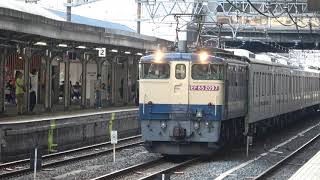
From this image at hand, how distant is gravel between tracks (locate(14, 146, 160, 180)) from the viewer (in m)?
13.4

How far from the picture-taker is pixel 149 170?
1470cm

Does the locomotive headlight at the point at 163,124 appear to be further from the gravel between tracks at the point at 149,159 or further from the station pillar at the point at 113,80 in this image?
the station pillar at the point at 113,80

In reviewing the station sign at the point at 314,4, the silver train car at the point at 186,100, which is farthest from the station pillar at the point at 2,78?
the station sign at the point at 314,4

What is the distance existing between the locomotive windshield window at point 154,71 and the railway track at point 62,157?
9.57 ft

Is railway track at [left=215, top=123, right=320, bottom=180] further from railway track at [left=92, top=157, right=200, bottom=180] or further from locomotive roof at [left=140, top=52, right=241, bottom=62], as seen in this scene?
locomotive roof at [left=140, top=52, right=241, bottom=62]

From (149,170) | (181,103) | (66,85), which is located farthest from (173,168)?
(66,85)

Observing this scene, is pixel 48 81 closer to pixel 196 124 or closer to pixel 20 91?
pixel 20 91

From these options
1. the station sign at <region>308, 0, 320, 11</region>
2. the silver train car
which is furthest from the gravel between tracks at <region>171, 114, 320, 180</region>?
the station sign at <region>308, 0, 320, 11</region>

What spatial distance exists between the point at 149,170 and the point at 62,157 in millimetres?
3351

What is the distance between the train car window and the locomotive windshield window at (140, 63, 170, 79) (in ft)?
0.81

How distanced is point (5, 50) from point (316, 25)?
38.5 m

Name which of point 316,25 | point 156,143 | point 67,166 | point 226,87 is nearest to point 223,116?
point 226,87

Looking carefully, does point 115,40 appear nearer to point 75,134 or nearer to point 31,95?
point 31,95

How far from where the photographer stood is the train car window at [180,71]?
52.5ft
